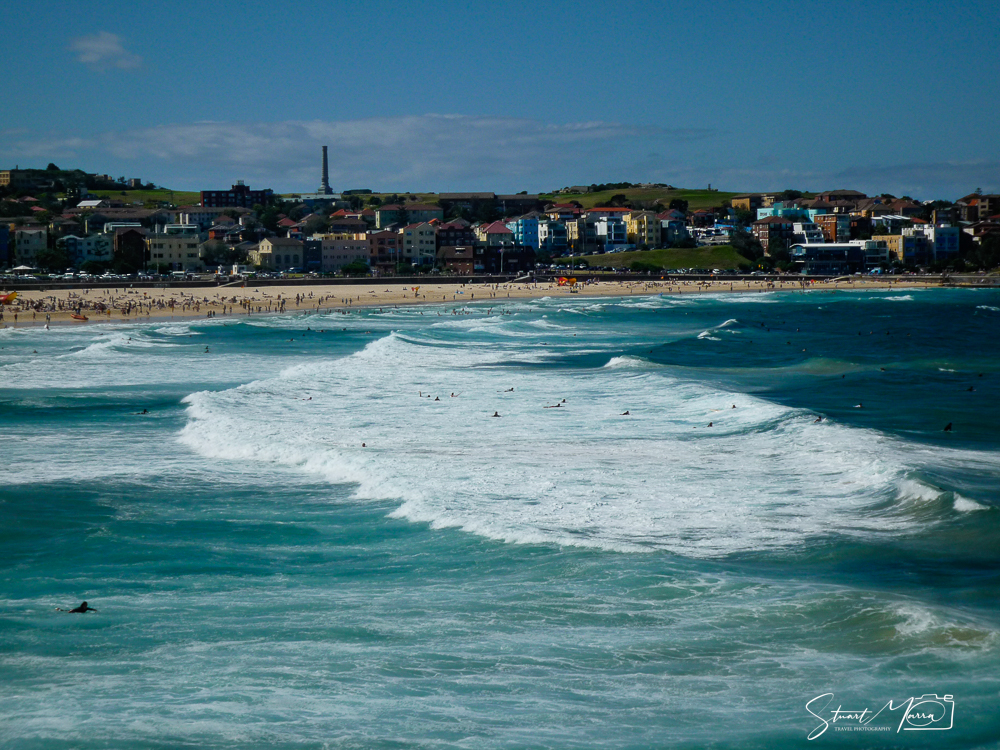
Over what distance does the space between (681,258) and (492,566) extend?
124 meters

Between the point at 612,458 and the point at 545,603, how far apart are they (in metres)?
7.76

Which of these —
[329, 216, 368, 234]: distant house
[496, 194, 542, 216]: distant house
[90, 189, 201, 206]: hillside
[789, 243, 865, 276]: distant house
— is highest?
[90, 189, 201, 206]: hillside

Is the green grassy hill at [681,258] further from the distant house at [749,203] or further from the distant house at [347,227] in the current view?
the distant house at [749,203]

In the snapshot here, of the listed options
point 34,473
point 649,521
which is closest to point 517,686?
point 649,521

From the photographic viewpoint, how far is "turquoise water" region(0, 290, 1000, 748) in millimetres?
9039

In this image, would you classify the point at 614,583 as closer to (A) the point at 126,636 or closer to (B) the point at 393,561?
(B) the point at 393,561

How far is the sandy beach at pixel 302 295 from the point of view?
64.2m

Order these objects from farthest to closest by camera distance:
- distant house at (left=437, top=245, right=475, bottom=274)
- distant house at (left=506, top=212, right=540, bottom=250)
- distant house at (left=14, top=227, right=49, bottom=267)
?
distant house at (left=506, top=212, right=540, bottom=250) → distant house at (left=437, top=245, right=475, bottom=274) → distant house at (left=14, top=227, right=49, bottom=267)

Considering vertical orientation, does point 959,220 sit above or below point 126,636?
above

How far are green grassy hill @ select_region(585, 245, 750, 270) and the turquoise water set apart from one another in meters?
102

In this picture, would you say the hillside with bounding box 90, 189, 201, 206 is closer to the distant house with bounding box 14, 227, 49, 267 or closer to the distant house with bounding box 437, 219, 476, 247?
the distant house with bounding box 14, 227, 49, 267

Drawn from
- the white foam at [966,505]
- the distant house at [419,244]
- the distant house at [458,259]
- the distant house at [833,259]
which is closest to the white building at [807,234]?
the distant house at [833,259]

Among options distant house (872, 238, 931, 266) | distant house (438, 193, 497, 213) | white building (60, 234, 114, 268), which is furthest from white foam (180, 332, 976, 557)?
distant house (438, 193, 497, 213)

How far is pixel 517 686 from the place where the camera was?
952 cm
